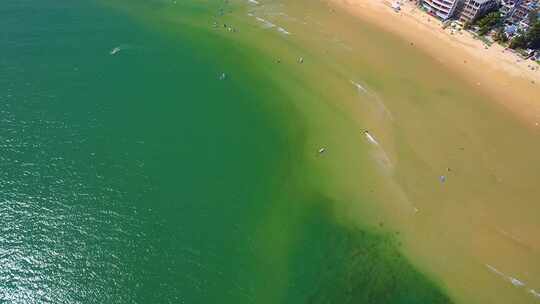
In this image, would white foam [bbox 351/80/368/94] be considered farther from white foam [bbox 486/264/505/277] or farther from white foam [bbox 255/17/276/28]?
white foam [bbox 486/264/505/277]

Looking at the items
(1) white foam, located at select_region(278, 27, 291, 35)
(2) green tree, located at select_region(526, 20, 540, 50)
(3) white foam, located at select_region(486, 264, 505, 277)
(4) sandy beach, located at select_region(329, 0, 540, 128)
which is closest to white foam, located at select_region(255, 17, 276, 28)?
(1) white foam, located at select_region(278, 27, 291, 35)

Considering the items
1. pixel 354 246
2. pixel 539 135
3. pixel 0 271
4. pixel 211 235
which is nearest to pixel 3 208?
pixel 0 271

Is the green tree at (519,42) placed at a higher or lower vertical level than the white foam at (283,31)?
higher

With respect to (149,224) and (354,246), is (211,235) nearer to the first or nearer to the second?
(149,224)

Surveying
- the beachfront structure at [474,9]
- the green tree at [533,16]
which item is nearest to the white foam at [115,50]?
the beachfront structure at [474,9]

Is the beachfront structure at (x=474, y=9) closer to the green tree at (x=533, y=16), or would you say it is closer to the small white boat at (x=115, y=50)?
the green tree at (x=533, y=16)
